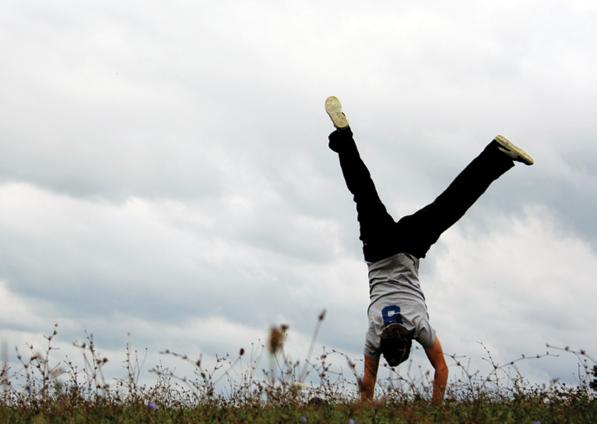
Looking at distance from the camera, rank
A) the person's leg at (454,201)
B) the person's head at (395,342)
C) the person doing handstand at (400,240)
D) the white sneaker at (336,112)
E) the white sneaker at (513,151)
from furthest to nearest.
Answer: the white sneaker at (336,112) → the white sneaker at (513,151) → the person's leg at (454,201) → the person doing handstand at (400,240) → the person's head at (395,342)

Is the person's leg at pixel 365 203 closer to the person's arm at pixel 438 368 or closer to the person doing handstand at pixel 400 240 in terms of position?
the person doing handstand at pixel 400 240

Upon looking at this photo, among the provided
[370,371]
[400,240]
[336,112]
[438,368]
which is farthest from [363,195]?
[438,368]

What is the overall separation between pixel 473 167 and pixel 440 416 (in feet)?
10.2

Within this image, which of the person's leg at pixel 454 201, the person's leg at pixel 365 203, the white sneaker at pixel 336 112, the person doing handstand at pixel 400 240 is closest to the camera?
the person doing handstand at pixel 400 240

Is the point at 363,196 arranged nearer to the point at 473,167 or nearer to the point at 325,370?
the point at 473,167

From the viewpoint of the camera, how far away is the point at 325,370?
747 cm

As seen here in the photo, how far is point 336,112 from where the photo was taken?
919 cm

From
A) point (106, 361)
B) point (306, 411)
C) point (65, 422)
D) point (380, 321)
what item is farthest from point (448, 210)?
point (65, 422)

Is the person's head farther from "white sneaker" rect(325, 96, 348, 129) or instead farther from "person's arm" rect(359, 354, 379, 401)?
"white sneaker" rect(325, 96, 348, 129)

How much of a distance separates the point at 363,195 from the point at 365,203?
94 millimetres

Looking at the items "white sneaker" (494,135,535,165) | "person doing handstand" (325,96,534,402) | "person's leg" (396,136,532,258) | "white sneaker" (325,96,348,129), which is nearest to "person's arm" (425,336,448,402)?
"person doing handstand" (325,96,534,402)

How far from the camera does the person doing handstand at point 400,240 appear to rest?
25.8 feet

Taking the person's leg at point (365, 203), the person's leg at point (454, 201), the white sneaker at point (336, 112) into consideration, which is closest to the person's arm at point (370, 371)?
the person's leg at point (365, 203)

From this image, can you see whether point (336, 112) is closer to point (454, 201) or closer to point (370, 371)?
point (454, 201)
